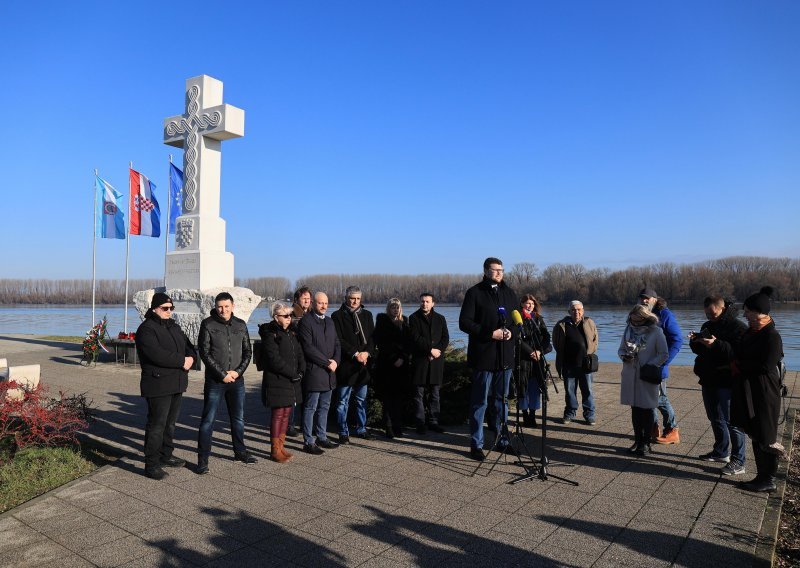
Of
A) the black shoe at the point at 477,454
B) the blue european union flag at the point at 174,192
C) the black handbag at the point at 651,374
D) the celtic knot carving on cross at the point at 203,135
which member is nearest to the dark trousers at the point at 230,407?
the black shoe at the point at 477,454

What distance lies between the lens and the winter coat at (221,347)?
216 inches

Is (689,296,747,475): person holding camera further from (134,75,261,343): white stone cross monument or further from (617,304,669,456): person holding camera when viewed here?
(134,75,261,343): white stone cross monument

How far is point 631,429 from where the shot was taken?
7020mm

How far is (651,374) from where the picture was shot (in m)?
5.71

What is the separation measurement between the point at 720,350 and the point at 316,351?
12.9 feet

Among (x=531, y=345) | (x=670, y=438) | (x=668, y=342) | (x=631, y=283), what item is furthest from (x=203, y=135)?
(x=631, y=283)

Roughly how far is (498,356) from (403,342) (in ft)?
4.79

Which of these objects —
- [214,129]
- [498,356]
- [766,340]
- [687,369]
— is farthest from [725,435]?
[214,129]

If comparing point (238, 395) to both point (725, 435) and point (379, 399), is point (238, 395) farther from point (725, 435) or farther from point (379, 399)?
point (725, 435)

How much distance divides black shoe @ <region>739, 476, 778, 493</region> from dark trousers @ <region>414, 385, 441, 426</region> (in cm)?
335

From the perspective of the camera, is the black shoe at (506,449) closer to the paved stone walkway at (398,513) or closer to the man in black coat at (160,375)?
the paved stone walkway at (398,513)

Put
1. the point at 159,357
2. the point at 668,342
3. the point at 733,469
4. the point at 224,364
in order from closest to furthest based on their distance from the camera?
the point at 733,469
the point at 159,357
the point at 224,364
the point at 668,342

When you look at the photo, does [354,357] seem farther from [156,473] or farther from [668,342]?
[668,342]

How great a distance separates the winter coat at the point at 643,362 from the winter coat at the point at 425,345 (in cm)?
208
